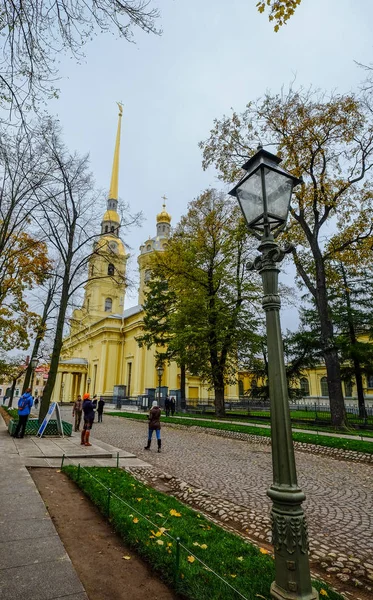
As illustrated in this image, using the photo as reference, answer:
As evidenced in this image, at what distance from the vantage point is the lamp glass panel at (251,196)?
352 cm

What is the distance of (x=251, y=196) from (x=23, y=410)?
1242 centimetres

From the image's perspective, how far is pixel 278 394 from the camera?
9.80ft

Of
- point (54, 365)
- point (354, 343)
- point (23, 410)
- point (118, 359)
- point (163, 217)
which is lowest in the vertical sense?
point (23, 410)

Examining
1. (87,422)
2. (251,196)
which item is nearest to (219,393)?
(87,422)

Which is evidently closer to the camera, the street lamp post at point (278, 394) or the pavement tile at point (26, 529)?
the street lamp post at point (278, 394)

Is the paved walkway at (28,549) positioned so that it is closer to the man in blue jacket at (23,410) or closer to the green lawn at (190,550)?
the green lawn at (190,550)

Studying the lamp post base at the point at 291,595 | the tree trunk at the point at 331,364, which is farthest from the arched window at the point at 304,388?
the lamp post base at the point at 291,595

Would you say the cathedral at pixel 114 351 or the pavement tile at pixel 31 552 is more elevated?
the cathedral at pixel 114 351

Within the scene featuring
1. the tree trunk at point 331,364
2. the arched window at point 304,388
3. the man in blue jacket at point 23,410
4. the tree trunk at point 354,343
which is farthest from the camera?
the tree trunk at point 354,343

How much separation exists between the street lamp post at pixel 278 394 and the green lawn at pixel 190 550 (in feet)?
1.45

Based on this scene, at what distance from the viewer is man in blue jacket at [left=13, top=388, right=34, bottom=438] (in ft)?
41.1

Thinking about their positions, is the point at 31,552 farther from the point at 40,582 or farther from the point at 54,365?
the point at 54,365

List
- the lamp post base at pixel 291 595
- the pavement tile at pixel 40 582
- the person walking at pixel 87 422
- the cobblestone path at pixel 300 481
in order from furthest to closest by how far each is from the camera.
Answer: the person walking at pixel 87 422 < the cobblestone path at pixel 300 481 < the pavement tile at pixel 40 582 < the lamp post base at pixel 291 595

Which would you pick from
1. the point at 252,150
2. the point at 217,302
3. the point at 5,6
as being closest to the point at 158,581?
the point at 5,6
